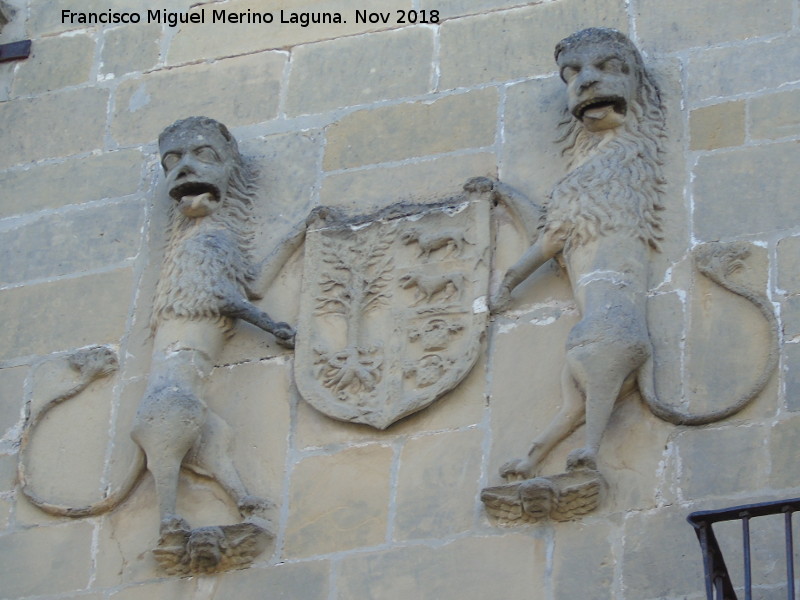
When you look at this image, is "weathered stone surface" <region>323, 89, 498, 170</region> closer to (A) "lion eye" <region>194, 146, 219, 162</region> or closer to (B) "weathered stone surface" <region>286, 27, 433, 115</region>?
(B) "weathered stone surface" <region>286, 27, 433, 115</region>

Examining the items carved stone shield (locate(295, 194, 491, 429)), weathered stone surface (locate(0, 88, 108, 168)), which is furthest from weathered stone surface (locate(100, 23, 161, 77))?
carved stone shield (locate(295, 194, 491, 429))

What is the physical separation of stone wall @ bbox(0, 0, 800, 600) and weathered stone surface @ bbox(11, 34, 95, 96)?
13 millimetres

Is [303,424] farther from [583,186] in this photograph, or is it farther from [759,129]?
[759,129]

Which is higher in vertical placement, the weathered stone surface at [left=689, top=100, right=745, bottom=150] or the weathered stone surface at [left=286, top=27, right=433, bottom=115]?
the weathered stone surface at [left=286, top=27, right=433, bottom=115]

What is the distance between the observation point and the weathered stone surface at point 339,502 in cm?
632

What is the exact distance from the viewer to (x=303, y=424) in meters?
6.60

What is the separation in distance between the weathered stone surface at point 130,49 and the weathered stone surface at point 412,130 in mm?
927

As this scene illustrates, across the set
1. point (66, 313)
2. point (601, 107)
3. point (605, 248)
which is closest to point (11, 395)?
point (66, 313)

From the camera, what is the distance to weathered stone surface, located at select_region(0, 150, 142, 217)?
7578 mm

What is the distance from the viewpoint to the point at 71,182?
7.65 m

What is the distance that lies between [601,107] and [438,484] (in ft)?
4.55

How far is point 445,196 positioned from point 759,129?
104 cm

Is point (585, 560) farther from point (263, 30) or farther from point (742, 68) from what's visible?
point (263, 30)

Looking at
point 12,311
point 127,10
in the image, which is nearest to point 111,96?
point 127,10
